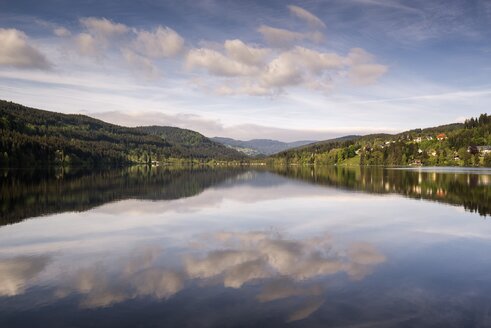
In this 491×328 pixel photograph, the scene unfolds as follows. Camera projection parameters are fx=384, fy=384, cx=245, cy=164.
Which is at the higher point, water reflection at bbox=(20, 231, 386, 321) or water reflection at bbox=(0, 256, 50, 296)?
water reflection at bbox=(0, 256, 50, 296)

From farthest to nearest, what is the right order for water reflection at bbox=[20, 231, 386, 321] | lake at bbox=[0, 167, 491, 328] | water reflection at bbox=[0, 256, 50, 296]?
water reflection at bbox=[0, 256, 50, 296] → water reflection at bbox=[20, 231, 386, 321] → lake at bbox=[0, 167, 491, 328]

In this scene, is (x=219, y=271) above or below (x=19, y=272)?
below

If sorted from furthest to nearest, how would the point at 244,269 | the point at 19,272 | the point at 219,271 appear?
the point at 244,269 → the point at 219,271 → the point at 19,272

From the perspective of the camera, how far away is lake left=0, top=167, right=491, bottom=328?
42.1ft

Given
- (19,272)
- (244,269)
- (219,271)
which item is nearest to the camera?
(19,272)

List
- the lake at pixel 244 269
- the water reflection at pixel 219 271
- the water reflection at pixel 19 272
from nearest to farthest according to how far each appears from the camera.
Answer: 1. the lake at pixel 244 269
2. the water reflection at pixel 219 271
3. the water reflection at pixel 19 272

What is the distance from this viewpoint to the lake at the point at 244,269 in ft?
42.1

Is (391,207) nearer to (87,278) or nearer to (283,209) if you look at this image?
(283,209)

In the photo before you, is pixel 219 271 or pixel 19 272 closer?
pixel 19 272

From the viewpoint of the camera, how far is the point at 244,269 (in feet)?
59.5

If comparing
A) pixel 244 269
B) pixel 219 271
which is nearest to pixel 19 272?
pixel 219 271

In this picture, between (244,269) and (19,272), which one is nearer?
(19,272)

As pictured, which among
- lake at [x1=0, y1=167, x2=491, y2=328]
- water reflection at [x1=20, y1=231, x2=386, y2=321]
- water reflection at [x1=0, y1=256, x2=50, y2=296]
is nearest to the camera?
lake at [x1=0, y1=167, x2=491, y2=328]

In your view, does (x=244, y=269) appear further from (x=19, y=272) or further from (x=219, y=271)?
(x=19, y=272)
